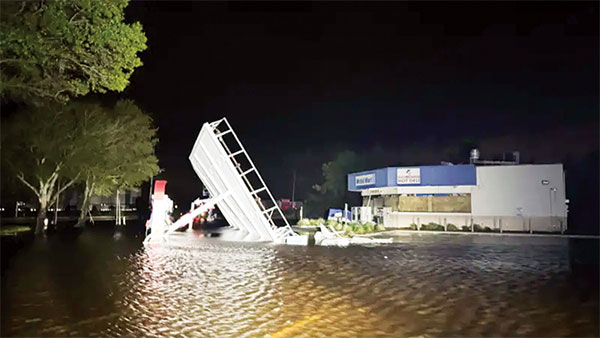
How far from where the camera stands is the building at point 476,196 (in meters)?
27.9

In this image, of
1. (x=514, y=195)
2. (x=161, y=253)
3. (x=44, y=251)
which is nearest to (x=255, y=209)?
(x=161, y=253)

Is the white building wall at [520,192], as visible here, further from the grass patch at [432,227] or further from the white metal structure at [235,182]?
the white metal structure at [235,182]

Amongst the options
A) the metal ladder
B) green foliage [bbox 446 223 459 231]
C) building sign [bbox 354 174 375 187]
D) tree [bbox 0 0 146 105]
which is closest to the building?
green foliage [bbox 446 223 459 231]

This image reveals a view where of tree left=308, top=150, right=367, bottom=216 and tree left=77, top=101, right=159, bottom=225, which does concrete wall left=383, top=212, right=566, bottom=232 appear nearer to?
tree left=77, top=101, right=159, bottom=225

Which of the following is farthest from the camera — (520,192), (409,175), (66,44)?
(409,175)

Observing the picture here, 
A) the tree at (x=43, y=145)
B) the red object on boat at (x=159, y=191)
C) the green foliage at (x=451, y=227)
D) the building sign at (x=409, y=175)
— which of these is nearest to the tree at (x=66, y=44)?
the red object on boat at (x=159, y=191)

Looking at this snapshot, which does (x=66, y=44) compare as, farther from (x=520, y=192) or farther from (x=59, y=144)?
(x=520, y=192)

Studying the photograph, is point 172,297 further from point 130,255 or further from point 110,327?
point 130,255

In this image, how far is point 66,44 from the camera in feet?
35.2

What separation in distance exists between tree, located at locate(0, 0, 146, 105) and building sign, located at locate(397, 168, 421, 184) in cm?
2326

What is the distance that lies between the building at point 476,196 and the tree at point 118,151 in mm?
17544

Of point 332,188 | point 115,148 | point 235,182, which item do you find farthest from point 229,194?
point 332,188

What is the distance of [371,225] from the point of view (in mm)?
27406

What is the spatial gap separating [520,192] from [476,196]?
8.37 feet
